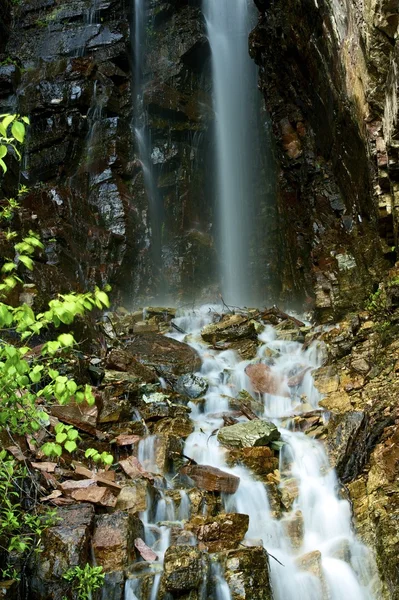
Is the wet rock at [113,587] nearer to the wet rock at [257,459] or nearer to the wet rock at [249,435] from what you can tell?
the wet rock at [257,459]

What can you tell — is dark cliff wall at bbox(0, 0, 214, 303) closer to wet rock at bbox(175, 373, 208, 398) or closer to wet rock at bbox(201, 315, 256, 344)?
wet rock at bbox(201, 315, 256, 344)

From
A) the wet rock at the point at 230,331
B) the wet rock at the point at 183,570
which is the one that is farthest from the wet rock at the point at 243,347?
the wet rock at the point at 183,570

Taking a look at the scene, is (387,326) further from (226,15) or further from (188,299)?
(226,15)

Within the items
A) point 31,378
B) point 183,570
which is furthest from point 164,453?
point 31,378

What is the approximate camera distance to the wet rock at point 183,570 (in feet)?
15.0

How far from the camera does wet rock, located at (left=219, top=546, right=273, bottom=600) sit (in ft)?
15.0

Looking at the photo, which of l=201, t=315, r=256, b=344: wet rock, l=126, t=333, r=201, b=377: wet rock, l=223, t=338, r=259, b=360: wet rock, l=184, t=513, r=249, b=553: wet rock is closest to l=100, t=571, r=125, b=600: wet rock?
l=184, t=513, r=249, b=553: wet rock

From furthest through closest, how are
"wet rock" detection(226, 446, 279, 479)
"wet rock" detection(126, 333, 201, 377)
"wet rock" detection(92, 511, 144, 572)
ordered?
"wet rock" detection(126, 333, 201, 377) < "wet rock" detection(226, 446, 279, 479) < "wet rock" detection(92, 511, 144, 572)

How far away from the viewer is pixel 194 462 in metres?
7.05

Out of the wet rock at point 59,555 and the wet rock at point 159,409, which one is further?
the wet rock at point 159,409

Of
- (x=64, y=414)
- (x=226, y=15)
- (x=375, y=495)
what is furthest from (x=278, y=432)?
(x=226, y=15)

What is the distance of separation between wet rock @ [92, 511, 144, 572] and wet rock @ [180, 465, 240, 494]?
133cm

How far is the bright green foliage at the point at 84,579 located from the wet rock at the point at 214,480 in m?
2.12

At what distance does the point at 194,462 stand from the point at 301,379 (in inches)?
126
